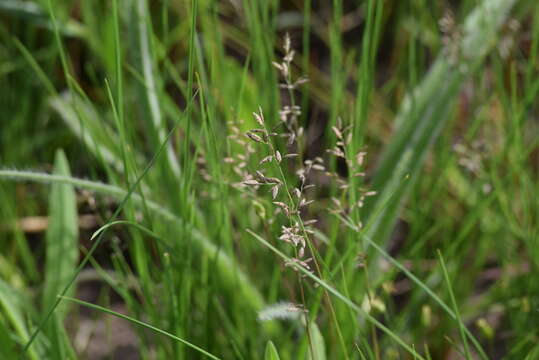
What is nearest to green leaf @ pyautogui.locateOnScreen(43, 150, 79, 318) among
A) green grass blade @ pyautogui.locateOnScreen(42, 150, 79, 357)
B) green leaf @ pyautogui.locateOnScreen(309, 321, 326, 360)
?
green grass blade @ pyautogui.locateOnScreen(42, 150, 79, 357)

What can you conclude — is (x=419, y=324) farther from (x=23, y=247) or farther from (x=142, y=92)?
(x=23, y=247)

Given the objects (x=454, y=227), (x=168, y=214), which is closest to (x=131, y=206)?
(x=168, y=214)

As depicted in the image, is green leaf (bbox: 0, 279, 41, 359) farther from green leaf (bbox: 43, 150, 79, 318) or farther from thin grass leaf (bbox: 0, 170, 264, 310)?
thin grass leaf (bbox: 0, 170, 264, 310)

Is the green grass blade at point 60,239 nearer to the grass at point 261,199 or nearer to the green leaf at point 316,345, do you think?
the grass at point 261,199

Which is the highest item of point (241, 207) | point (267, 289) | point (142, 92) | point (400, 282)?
point (142, 92)

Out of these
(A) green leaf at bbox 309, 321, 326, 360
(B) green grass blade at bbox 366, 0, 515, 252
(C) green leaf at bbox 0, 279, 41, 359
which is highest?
(B) green grass blade at bbox 366, 0, 515, 252

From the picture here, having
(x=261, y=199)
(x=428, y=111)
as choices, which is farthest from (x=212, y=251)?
(x=428, y=111)

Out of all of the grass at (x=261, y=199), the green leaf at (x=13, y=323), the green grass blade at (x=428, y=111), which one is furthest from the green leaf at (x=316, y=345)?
the green leaf at (x=13, y=323)

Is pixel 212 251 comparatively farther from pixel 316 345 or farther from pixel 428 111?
pixel 428 111
